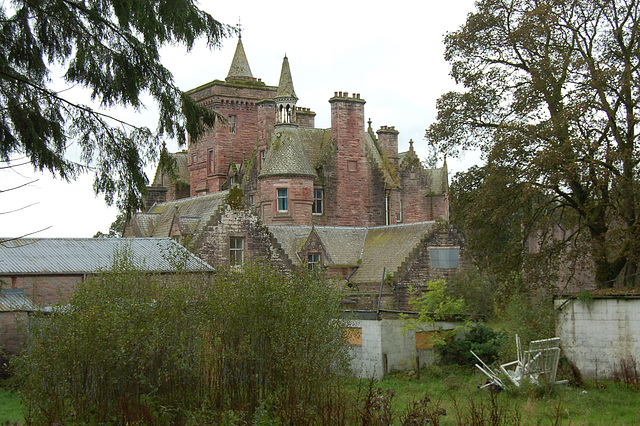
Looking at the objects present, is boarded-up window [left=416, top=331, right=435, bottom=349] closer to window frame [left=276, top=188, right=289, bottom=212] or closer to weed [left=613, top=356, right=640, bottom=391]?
weed [left=613, top=356, right=640, bottom=391]

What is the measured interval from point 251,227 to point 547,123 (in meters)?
15.6

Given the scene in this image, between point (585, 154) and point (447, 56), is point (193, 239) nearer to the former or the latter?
point (447, 56)

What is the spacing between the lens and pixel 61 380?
629 inches

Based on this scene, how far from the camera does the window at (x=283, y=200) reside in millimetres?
45094

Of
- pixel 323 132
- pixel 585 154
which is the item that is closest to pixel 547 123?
pixel 585 154

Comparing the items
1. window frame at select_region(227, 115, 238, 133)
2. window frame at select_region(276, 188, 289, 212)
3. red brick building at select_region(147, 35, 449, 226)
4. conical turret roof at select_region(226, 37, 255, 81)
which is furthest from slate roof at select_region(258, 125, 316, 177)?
conical turret roof at select_region(226, 37, 255, 81)

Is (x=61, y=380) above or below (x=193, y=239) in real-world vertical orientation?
below

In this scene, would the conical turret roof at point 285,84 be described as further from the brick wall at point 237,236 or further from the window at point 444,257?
the window at point 444,257

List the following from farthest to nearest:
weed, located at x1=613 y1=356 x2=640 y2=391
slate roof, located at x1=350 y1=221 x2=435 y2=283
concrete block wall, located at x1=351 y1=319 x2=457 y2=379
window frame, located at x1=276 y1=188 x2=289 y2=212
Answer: window frame, located at x1=276 y1=188 x2=289 y2=212, slate roof, located at x1=350 y1=221 x2=435 y2=283, concrete block wall, located at x1=351 y1=319 x2=457 y2=379, weed, located at x1=613 y1=356 x2=640 y2=391

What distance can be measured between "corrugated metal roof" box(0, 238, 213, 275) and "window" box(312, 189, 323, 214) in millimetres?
15603

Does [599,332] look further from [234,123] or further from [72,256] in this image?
[234,123]

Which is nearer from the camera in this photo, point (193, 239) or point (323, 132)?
point (193, 239)

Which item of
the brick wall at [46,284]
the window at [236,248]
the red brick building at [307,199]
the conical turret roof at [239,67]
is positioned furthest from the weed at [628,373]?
the conical turret roof at [239,67]

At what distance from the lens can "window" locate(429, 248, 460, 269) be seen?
3841cm
